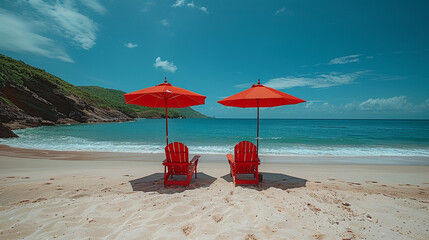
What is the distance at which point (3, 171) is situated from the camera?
6102 millimetres

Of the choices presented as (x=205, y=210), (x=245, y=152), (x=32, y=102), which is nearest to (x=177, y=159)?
(x=245, y=152)

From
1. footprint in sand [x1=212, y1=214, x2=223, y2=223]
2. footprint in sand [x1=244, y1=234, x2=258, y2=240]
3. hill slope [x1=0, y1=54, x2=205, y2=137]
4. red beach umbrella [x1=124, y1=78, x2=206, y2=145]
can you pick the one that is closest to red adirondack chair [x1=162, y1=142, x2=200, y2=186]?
red beach umbrella [x1=124, y1=78, x2=206, y2=145]

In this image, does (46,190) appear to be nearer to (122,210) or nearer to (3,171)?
(122,210)

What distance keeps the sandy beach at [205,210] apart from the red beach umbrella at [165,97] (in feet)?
6.75

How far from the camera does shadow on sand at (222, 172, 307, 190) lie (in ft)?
15.9

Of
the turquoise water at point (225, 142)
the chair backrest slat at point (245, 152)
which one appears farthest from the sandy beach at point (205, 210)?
the turquoise water at point (225, 142)

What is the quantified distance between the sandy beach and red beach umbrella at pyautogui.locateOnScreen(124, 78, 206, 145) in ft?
6.75

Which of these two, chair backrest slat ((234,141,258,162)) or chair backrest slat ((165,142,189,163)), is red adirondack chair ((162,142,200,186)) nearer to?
chair backrest slat ((165,142,189,163))

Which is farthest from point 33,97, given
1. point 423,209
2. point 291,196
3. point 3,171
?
point 423,209

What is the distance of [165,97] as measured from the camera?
515 centimetres

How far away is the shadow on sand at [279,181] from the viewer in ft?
15.9

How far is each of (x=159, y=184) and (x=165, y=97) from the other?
2.42m

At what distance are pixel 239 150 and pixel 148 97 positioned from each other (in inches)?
126

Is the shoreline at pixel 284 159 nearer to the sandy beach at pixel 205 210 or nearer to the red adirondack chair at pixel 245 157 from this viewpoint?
the sandy beach at pixel 205 210
